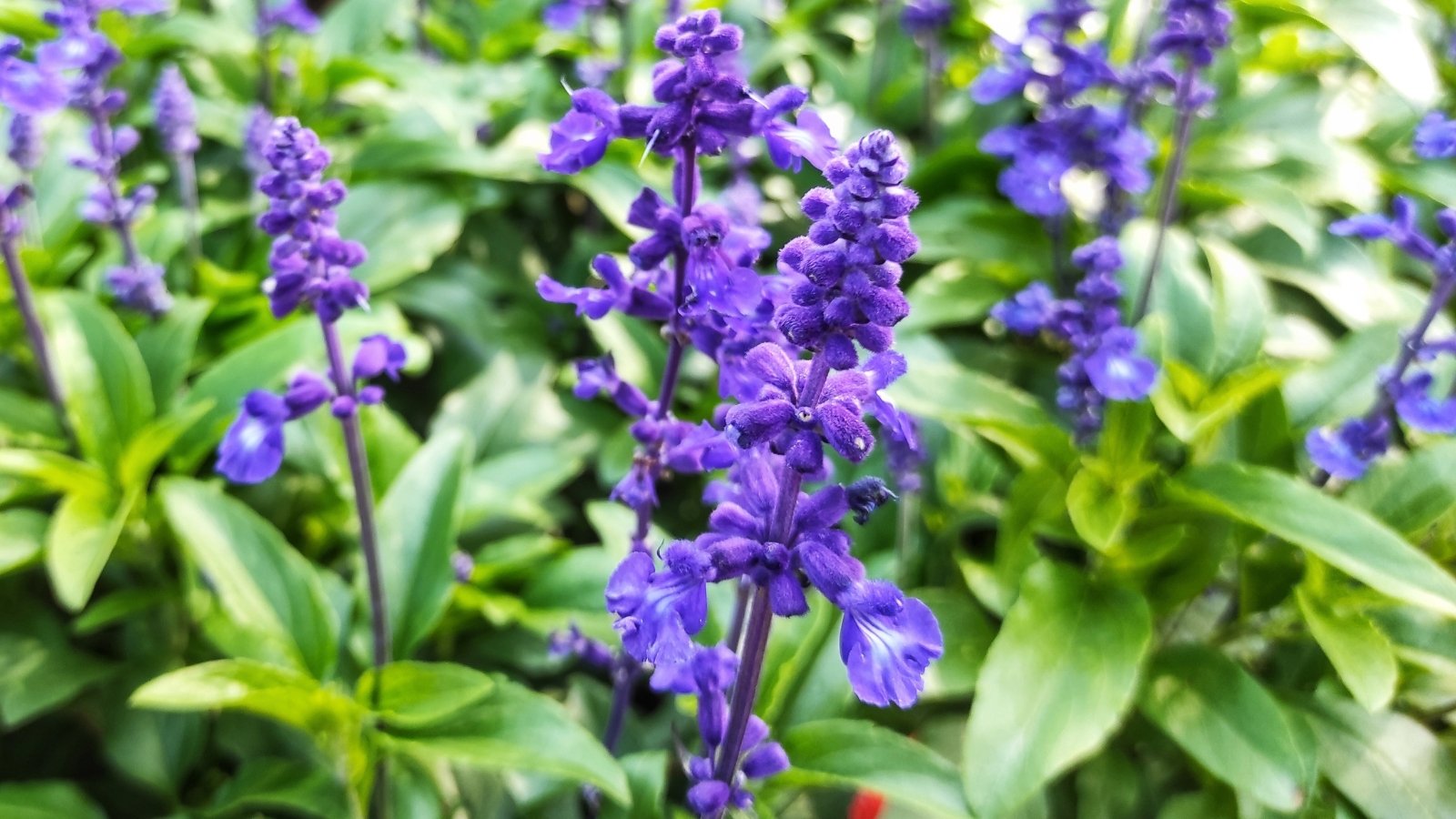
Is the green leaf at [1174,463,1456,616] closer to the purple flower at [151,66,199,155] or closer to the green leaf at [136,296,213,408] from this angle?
the green leaf at [136,296,213,408]

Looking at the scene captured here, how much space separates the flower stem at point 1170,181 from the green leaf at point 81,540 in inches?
99.6

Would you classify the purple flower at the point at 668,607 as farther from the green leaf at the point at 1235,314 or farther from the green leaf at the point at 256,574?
the green leaf at the point at 1235,314

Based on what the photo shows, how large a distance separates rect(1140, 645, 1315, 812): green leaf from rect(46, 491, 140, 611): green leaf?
7.37 ft

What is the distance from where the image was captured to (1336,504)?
211 centimetres

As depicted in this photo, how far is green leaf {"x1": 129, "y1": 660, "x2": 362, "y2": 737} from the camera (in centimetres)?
178

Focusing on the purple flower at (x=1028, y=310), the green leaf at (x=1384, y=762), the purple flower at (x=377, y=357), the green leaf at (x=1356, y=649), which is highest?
the purple flower at (x=377, y=357)

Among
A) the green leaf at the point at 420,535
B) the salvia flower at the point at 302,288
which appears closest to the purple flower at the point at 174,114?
the green leaf at the point at 420,535

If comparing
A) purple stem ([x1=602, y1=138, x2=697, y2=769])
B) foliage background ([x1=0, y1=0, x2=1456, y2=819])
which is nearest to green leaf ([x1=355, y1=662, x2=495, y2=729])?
foliage background ([x1=0, y1=0, x2=1456, y2=819])

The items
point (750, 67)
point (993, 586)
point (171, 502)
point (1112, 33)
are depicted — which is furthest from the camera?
point (750, 67)

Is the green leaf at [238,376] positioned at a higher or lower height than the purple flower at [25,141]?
lower

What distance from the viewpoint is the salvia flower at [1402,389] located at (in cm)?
222

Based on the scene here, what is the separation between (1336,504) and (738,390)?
1406 millimetres

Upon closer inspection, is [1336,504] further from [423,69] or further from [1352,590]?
[423,69]

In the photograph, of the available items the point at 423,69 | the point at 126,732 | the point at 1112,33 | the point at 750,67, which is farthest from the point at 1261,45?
the point at 126,732
